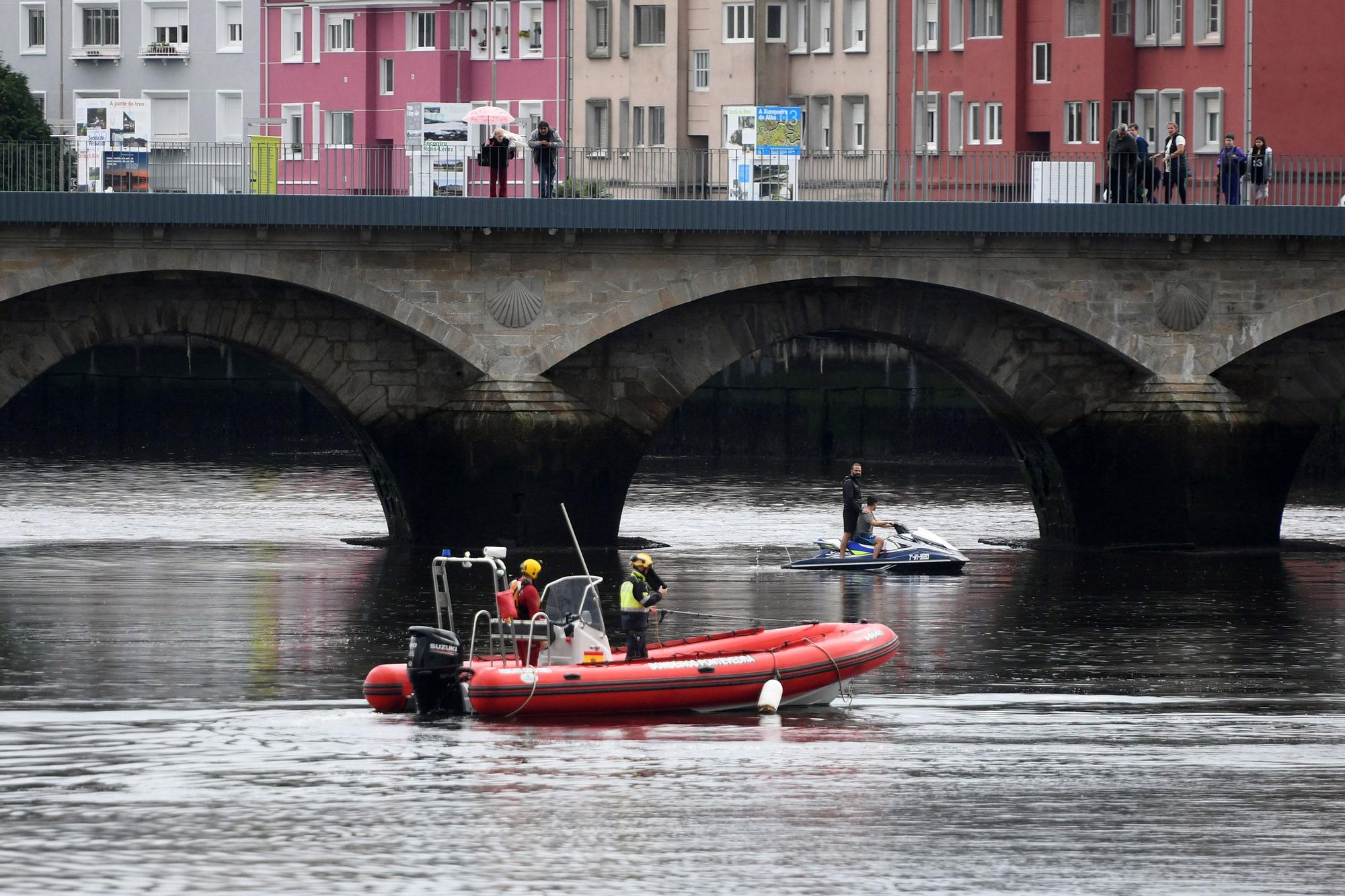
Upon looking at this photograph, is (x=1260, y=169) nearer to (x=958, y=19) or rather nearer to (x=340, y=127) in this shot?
(x=958, y=19)

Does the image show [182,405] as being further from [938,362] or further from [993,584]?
[993,584]

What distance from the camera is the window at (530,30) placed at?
7831 cm

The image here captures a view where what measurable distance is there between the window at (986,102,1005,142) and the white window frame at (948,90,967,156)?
→ 29.0 inches

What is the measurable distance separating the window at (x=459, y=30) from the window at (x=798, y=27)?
11672mm

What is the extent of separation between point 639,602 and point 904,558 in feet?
42.6

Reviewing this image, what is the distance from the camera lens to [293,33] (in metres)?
82.5

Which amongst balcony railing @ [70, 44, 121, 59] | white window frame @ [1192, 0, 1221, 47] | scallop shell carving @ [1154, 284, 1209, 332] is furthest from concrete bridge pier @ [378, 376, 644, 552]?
balcony railing @ [70, 44, 121, 59]

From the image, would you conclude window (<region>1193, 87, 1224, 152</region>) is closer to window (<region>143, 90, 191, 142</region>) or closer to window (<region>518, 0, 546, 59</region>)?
window (<region>518, 0, 546, 59</region>)

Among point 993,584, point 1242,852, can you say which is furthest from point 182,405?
point 1242,852

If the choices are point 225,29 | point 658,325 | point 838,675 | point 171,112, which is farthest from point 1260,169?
point 171,112

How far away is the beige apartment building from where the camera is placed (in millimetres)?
72438

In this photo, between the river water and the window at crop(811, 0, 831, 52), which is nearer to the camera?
the river water

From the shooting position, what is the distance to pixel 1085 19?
68.2m

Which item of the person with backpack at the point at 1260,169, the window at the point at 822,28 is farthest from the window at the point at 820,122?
the person with backpack at the point at 1260,169
